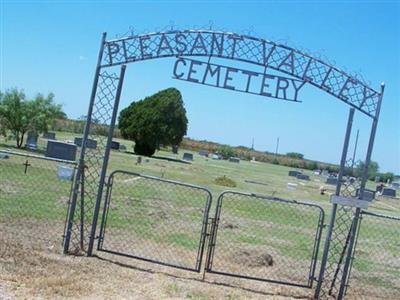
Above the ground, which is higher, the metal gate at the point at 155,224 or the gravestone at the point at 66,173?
the gravestone at the point at 66,173

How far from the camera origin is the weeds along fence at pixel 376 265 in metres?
8.90

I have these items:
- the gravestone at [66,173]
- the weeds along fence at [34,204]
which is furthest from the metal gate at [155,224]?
the weeds along fence at [34,204]

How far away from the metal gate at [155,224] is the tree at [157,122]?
115ft

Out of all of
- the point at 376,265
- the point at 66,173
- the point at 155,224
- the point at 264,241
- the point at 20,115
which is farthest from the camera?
the point at 20,115

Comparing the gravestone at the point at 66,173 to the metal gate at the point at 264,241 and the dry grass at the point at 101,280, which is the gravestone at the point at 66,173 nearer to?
the dry grass at the point at 101,280

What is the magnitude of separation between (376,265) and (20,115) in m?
33.5

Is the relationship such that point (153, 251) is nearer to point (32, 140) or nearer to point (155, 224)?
point (155, 224)

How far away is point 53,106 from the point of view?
139 feet

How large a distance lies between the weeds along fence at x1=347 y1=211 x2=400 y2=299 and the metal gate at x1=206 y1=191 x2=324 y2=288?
2.92 ft

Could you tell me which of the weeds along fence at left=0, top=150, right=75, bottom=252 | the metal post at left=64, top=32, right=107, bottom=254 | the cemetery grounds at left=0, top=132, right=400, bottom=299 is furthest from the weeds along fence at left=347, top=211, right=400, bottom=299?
the weeds along fence at left=0, top=150, right=75, bottom=252

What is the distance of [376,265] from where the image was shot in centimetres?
1173

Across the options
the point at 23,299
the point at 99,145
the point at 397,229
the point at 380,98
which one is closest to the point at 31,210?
the point at 99,145

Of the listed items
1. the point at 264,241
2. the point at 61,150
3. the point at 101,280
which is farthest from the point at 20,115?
the point at 101,280

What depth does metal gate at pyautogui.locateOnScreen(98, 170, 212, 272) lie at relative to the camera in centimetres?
864
